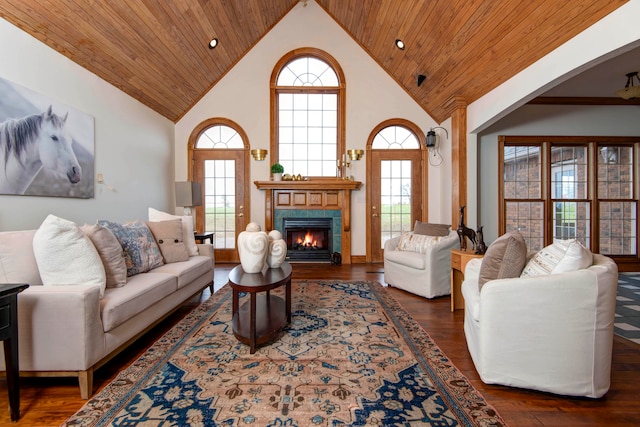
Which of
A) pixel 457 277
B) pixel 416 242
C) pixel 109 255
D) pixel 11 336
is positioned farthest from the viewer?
pixel 416 242

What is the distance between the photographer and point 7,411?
141cm

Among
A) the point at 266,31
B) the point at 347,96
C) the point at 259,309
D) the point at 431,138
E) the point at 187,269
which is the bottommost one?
the point at 259,309

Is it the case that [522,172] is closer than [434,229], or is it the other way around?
[434,229]

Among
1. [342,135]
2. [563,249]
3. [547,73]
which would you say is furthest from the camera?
[342,135]

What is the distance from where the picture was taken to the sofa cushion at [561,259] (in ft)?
5.01

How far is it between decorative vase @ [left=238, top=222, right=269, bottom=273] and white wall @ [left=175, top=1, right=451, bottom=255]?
2.85 meters

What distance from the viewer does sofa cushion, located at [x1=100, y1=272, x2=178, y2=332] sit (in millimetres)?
Result: 1665

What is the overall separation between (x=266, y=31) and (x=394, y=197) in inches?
149

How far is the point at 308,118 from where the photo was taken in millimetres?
5152

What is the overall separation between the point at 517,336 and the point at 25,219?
3854 mm

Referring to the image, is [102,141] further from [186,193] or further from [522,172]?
[522,172]

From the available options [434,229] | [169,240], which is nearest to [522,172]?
[434,229]

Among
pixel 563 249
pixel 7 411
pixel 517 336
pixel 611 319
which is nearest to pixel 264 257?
pixel 7 411

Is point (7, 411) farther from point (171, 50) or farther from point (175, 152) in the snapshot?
point (175, 152)
